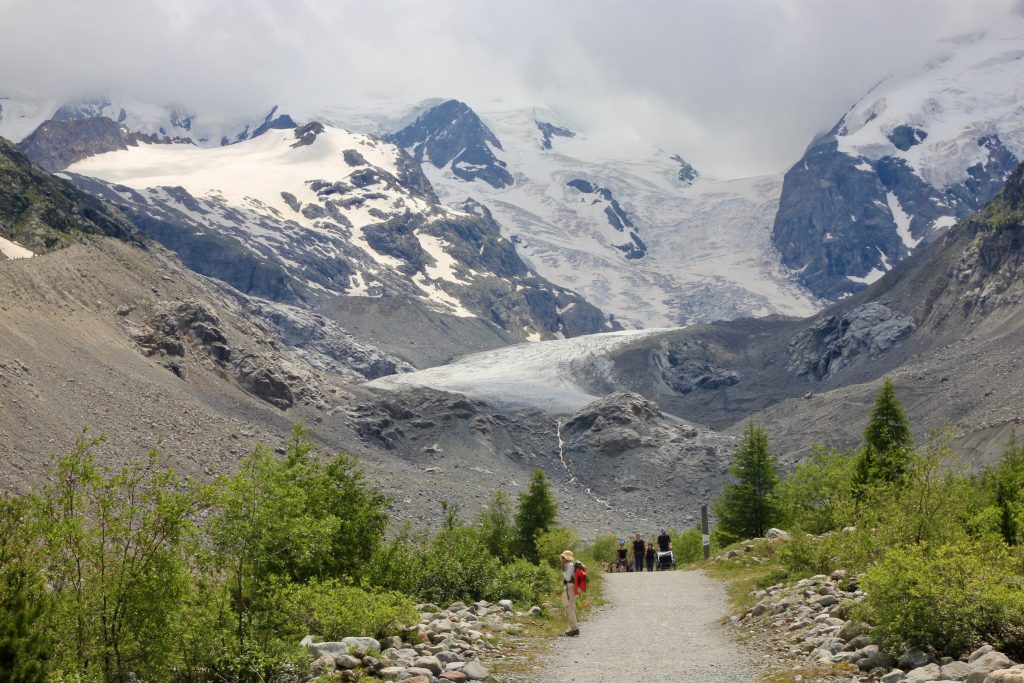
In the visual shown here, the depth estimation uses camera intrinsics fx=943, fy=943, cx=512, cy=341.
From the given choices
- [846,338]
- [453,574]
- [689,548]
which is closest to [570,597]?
[453,574]

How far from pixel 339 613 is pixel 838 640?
885 cm

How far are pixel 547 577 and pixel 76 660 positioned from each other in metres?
17.1

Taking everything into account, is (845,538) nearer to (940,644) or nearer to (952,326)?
(940,644)

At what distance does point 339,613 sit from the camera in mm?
17125

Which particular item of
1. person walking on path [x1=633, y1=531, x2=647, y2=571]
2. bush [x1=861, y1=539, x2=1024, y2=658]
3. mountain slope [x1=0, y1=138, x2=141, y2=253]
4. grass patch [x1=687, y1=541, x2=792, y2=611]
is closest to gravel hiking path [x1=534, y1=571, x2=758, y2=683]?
grass patch [x1=687, y1=541, x2=792, y2=611]

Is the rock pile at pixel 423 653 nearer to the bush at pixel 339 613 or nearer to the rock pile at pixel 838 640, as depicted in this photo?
the bush at pixel 339 613

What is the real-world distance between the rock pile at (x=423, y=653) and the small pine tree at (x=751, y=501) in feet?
101

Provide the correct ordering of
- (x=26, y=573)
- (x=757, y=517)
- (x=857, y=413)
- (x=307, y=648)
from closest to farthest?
(x=26, y=573)
(x=307, y=648)
(x=757, y=517)
(x=857, y=413)

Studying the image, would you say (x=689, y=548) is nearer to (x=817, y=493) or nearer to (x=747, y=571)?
(x=817, y=493)

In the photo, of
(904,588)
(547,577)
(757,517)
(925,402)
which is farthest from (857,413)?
(904,588)

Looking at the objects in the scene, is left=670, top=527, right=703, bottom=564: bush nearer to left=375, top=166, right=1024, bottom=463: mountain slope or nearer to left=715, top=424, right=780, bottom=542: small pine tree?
left=715, top=424, right=780, bottom=542: small pine tree

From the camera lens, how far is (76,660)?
12875mm

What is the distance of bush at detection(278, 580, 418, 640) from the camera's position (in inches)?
643

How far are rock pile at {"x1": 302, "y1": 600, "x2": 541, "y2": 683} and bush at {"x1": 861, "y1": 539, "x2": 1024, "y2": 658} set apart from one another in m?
6.63
